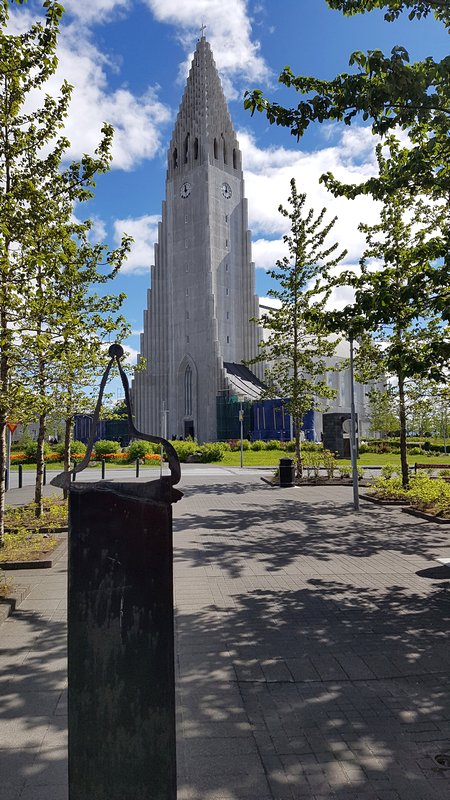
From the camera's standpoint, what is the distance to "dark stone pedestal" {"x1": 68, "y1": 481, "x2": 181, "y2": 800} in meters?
2.57

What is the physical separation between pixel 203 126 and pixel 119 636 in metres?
77.1

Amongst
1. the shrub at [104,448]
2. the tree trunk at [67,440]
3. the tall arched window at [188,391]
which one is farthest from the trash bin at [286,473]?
the tall arched window at [188,391]

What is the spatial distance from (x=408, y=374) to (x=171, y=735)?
6356 millimetres

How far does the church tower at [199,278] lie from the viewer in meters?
68.8

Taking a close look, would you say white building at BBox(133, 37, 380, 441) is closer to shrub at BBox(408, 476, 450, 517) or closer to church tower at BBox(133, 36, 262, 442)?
church tower at BBox(133, 36, 262, 442)

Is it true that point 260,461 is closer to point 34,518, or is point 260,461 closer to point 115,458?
point 115,458

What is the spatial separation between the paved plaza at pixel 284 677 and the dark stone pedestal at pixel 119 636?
872mm

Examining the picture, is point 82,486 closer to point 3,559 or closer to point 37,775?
point 37,775

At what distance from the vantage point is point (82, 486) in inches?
102

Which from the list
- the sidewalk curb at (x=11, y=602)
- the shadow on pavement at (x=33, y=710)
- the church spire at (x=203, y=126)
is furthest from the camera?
the church spire at (x=203, y=126)

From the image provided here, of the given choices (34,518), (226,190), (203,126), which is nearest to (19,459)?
(34,518)

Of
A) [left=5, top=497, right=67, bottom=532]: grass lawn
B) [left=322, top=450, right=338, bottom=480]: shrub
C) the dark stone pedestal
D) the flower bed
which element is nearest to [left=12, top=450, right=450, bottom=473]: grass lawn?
[left=322, top=450, right=338, bottom=480]: shrub

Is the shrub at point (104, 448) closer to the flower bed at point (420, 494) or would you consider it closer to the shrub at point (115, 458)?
the shrub at point (115, 458)

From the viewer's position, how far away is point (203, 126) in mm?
70438
